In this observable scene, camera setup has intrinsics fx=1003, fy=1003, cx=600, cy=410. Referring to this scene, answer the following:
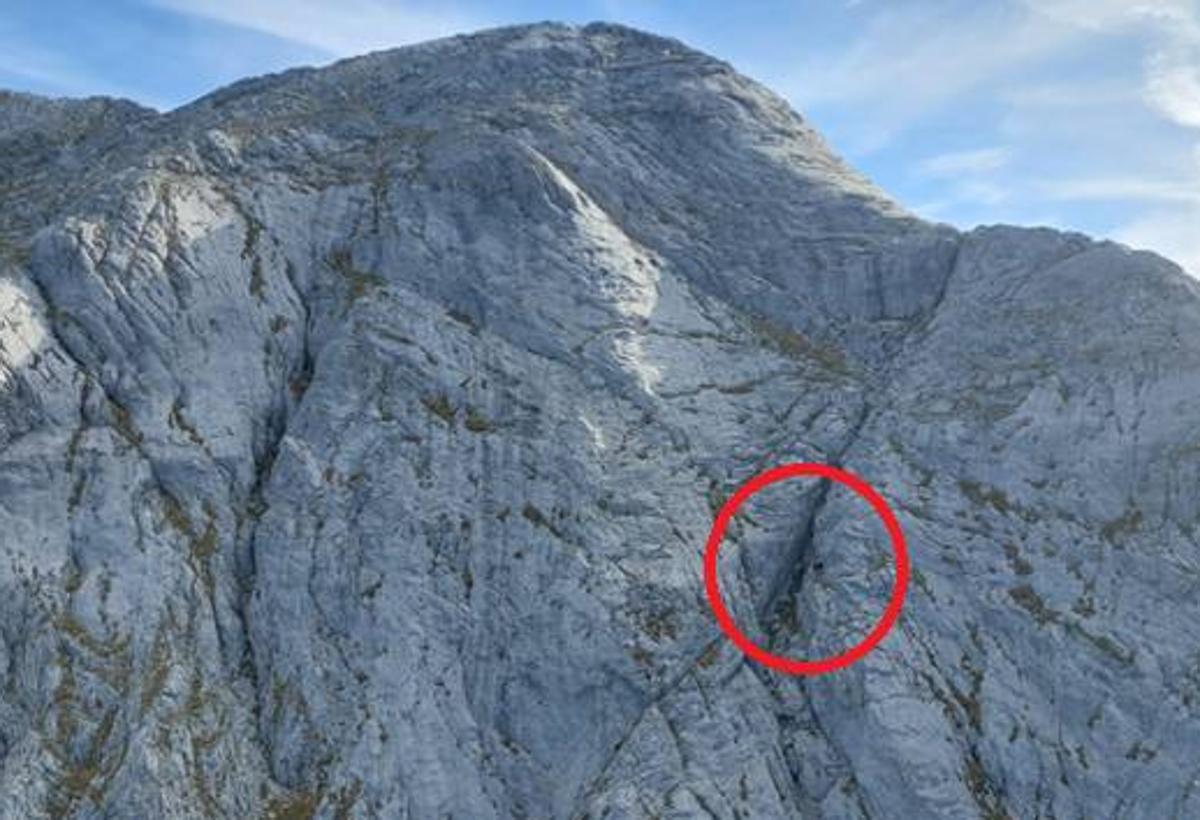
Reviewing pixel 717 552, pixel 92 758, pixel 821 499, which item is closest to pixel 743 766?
pixel 717 552

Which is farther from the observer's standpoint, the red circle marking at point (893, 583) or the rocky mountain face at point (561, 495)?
the red circle marking at point (893, 583)

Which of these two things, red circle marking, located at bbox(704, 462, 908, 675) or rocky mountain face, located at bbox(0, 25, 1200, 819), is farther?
red circle marking, located at bbox(704, 462, 908, 675)

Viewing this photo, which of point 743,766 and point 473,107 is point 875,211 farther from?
point 743,766

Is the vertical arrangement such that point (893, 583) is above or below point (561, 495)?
above

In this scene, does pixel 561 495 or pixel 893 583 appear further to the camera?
pixel 561 495
